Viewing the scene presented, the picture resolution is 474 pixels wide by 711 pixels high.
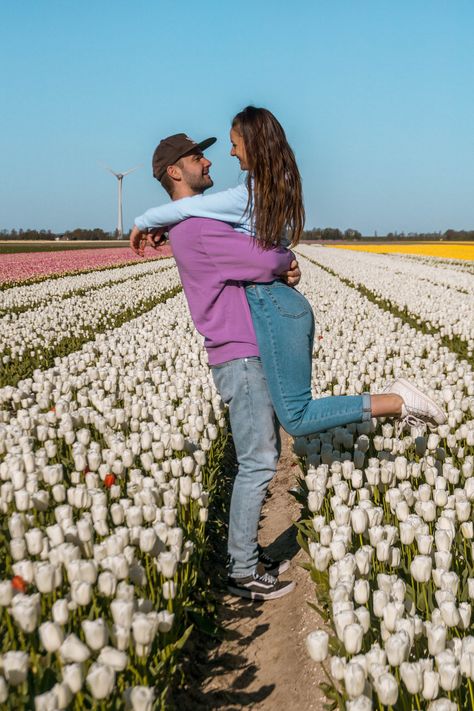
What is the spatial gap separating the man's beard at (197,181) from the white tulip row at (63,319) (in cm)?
604

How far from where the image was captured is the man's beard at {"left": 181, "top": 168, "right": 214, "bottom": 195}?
374cm

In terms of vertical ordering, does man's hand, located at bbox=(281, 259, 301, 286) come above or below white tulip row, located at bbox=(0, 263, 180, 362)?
above

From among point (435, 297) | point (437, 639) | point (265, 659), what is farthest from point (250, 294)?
point (435, 297)

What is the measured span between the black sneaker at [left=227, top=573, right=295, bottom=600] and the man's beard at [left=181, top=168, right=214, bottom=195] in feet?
6.89

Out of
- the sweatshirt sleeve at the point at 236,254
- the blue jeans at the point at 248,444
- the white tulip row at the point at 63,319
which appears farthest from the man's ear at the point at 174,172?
the white tulip row at the point at 63,319

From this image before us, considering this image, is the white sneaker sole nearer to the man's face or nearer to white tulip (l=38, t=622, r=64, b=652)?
white tulip (l=38, t=622, r=64, b=652)

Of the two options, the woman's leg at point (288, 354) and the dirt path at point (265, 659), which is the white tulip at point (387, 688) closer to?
the dirt path at point (265, 659)

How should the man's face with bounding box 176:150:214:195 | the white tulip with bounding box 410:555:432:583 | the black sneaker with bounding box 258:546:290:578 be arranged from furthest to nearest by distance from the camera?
the black sneaker with bounding box 258:546:290:578, the man's face with bounding box 176:150:214:195, the white tulip with bounding box 410:555:432:583

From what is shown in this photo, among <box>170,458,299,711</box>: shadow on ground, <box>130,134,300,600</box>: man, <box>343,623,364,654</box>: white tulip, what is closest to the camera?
<box>343,623,364,654</box>: white tulip

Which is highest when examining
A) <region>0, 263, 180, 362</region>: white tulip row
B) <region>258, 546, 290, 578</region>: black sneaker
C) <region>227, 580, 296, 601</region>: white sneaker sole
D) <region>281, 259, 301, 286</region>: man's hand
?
<region>281, 259, 301, 286</region>: man's hand

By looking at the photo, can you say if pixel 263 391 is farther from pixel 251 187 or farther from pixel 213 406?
pixel 213 406

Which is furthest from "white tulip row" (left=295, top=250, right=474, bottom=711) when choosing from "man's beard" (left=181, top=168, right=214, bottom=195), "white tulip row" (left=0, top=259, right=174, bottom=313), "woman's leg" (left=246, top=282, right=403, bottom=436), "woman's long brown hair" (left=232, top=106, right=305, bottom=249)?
"white tulip row" (left=0, top=259, right=174, bottom=313)

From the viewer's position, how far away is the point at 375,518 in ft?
11.4

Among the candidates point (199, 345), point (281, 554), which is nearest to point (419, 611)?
point (281, 554)
